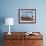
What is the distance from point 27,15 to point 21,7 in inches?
13.6

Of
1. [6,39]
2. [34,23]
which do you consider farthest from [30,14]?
[6,39]

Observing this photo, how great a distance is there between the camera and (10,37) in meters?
3.78

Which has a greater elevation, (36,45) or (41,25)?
(41,25)

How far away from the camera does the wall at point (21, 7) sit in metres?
4.30

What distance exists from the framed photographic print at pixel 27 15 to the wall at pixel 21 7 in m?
0.11

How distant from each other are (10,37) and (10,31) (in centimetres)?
58

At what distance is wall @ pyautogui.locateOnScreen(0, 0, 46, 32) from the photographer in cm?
430

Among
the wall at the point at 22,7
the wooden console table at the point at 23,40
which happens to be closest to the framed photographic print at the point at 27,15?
the wall at the point at 22,7

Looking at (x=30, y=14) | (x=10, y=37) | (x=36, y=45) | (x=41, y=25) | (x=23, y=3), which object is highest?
(x=23, y=3)

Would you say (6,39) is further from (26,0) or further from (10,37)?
(26,0)

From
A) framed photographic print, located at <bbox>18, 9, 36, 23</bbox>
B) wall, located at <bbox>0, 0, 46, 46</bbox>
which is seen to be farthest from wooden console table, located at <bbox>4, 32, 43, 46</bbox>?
framed photographic print, located at <bbox>18, 9, 36, 23</bbox>

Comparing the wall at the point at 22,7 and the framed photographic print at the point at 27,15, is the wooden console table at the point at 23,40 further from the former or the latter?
the framed photographic print at the point at 27,15

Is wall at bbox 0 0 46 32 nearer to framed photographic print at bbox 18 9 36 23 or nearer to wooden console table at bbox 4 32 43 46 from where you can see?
framed photographic print at bbox 18 9 36 23

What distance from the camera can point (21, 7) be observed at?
4.30 m
